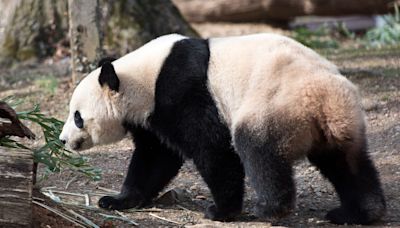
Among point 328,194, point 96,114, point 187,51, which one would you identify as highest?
point 187,51

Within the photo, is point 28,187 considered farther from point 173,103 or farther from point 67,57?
point 67,57

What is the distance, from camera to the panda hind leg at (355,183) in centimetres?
501

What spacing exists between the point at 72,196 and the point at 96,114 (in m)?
0.62

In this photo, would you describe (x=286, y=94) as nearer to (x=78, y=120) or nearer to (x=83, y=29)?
(x=78, y=120)

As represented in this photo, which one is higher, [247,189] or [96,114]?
[96,114]

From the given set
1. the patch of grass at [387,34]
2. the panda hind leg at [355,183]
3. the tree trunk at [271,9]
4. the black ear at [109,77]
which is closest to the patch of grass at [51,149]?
the black ear at [109,77]

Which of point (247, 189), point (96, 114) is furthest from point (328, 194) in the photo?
point (96, 114)

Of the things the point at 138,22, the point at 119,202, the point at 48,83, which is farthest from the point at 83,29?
the point at 119,202

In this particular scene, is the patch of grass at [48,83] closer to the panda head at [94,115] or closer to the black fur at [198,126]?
the panda head at [94,115]

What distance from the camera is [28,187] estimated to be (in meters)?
4.22

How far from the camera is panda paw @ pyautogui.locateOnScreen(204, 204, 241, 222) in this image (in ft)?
17.1

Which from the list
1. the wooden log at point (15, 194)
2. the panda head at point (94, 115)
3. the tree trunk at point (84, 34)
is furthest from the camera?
the tree trunk at point (84, 34)

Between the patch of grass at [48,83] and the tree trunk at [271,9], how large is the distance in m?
5.00

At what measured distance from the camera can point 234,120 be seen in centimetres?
500
